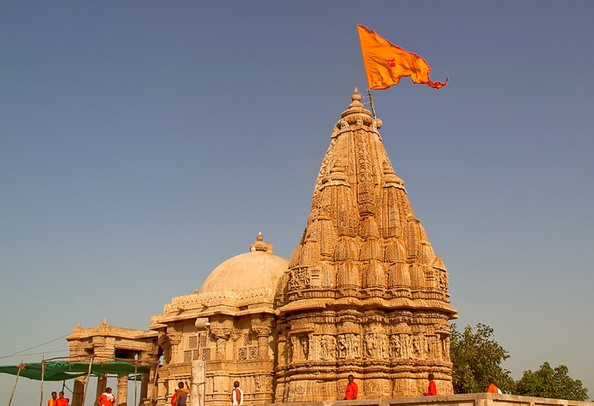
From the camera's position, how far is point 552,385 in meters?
40.8

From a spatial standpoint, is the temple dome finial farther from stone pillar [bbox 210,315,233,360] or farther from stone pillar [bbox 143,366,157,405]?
stone pillar [bbox 143,366,157,405]

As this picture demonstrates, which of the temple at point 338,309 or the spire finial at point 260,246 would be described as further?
the spire finial at point 260,246

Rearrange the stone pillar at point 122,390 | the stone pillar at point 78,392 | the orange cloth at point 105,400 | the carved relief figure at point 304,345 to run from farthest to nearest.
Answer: the stone pillar at point 122,390
the stone pillar at point 78,392
the carved relief figure at point 304,345
the orange cloth at point 105,400

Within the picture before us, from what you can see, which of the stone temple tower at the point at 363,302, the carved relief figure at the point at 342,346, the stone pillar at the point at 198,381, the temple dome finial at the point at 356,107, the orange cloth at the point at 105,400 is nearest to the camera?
the stone pillar at the point at 198,381

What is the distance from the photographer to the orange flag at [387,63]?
29.8 m

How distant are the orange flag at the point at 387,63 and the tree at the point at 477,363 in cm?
1971

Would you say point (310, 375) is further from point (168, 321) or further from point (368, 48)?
point (368, 48)

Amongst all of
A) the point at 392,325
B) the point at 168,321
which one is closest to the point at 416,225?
the point at 392,325

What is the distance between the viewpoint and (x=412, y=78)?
2983 cm

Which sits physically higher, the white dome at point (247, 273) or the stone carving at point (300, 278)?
the white dome at point (247, 273)

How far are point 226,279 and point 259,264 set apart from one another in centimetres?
193

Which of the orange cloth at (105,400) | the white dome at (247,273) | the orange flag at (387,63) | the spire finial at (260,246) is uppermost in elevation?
the orange flag at (387,63)

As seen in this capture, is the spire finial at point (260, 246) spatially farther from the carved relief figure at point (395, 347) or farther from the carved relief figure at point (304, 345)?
the carved relief figure at point (395, 347)

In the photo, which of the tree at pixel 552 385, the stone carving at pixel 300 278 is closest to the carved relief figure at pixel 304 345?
the stone carving at pixel 300 278
